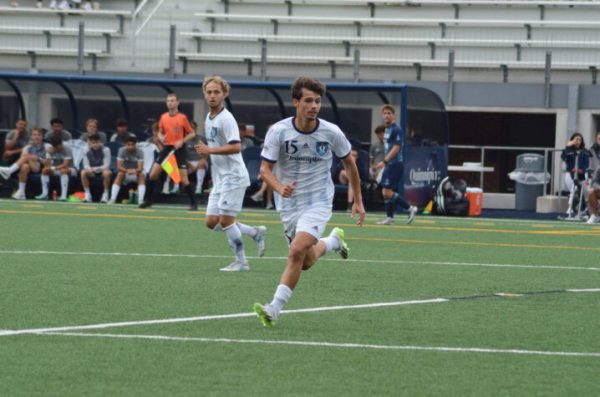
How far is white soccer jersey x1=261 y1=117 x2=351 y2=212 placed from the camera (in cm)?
1001

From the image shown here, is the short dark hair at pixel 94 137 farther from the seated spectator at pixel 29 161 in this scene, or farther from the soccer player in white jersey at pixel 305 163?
the soccer player in white jersey at pixel 305 163

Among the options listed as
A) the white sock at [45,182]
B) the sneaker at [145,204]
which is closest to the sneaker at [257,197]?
the sneaker at [145,204]

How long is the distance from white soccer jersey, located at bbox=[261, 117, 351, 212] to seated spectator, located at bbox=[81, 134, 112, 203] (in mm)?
17178

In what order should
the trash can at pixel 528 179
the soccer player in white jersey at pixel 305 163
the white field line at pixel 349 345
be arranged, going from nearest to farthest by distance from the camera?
the white field line at pixel 349 345 < the soccer player in white jersey at pixel 305 163 < the trash can at pixel 528 179

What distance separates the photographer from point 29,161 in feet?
89.6

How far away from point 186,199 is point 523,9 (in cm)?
982

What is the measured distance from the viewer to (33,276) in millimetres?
12453

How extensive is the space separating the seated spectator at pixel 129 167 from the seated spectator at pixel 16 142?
2183mm

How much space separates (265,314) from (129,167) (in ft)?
59.0

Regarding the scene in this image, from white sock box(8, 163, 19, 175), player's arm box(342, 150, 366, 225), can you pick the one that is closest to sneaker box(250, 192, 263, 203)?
white sock box(8, 163, 19, 175)

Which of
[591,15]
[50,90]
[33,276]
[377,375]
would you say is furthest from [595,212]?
[377,375]

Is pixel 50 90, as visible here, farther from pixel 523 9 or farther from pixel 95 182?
pixel 523 9

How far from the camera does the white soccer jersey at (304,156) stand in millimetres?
10008

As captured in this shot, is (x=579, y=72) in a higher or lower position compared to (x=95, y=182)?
higher
